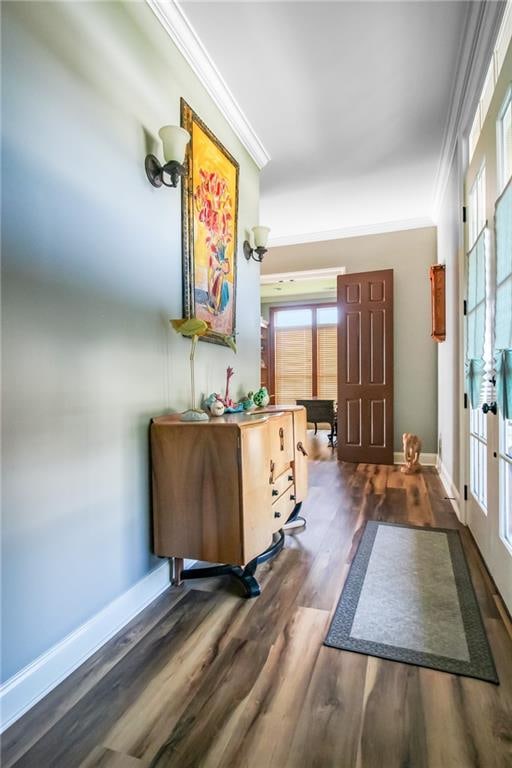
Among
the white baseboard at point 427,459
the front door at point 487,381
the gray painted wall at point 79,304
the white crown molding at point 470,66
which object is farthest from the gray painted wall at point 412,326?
the gray painted wall at point 79,304

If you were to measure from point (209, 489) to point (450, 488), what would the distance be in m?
2.47

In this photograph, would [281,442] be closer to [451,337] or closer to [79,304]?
[79,304]

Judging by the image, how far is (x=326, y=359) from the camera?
797 centimetres

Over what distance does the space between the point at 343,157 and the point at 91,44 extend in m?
2.26

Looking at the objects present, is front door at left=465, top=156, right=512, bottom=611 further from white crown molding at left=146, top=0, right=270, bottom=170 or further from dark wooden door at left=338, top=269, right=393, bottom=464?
dark wooden door at left=338, top=269, right=393, bottom=464

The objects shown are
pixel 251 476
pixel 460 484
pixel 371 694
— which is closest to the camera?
pixel 371 694

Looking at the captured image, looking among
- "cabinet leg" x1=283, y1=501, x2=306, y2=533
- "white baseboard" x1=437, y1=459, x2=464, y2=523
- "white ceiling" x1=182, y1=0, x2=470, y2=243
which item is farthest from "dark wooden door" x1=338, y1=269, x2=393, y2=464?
"cabinet leg" x1=283, y1=501, x2=306, y2=533

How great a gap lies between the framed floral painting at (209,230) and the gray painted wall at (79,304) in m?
0.15

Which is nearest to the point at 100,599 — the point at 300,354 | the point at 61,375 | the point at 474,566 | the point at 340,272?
the point at 61,375

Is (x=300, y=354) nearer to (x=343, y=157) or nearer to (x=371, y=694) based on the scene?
(x=343, y=157)

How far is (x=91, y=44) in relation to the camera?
1466 mm

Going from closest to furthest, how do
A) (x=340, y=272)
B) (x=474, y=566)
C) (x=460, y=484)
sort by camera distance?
(x=474, y=566) → (x=460, y=484) → (x=340, y=272)

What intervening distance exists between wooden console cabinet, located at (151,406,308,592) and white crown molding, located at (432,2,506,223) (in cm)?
219

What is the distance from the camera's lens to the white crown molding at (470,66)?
71.0 inches
